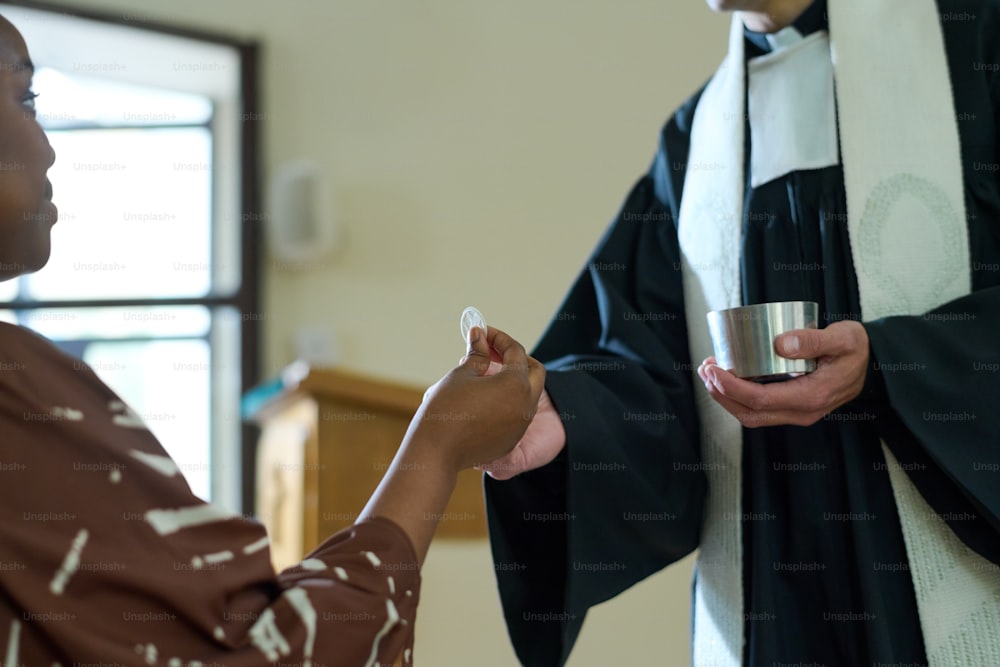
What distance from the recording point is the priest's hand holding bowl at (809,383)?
1578mm

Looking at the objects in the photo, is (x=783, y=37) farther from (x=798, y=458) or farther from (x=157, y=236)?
(x=157, y=236)

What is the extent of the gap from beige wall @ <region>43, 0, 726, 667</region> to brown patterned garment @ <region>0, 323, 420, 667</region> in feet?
12.2

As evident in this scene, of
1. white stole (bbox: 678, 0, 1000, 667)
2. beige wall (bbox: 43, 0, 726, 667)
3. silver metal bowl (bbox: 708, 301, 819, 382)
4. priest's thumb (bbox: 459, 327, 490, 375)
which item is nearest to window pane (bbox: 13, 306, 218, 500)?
beige wall (bbox: 43, 0, 726, 667)

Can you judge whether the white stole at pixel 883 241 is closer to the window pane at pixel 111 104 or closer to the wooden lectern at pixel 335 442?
the wooden lectern at pixel 335 442

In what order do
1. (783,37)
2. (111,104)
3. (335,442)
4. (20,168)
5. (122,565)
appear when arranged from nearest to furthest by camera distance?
(122,565)
(20,168)
(783,37)
(335,442)
(111,104)

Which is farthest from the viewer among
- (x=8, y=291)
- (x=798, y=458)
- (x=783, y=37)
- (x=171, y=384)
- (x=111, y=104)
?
(x=111, y=104)

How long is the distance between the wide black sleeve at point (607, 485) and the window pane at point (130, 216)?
3508 mm

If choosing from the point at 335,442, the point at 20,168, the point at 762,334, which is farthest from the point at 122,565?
the point at 335,442

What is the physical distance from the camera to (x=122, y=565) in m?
1.02

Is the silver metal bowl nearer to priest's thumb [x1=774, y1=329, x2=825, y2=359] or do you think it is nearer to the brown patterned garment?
priest's thumb [x1=774, y1=329, x2=825, y2=359]

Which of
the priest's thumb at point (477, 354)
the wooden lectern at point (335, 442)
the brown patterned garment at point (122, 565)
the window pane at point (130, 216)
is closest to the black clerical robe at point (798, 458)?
the priest's thumb at point (477, 354)

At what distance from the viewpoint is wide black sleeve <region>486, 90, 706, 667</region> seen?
71.8 inches

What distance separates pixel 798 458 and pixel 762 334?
0.31 m

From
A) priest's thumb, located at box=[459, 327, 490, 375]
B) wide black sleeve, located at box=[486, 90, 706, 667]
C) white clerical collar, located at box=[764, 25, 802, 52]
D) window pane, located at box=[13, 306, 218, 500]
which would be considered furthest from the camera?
window pane, located at box=[13, 306, 218, 500]
